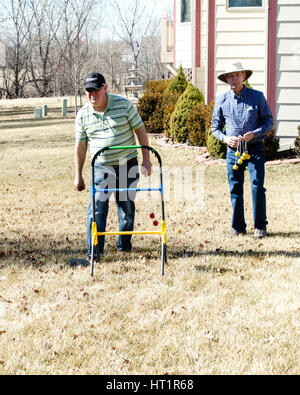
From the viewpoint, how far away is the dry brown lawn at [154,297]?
13.6 feet

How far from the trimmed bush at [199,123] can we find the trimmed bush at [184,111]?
1.60ft

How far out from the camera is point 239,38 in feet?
49.6

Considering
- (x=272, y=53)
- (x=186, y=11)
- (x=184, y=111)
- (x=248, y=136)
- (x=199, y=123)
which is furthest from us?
(x=186, y=11)

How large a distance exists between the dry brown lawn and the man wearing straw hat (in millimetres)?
402

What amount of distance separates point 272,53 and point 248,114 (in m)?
6.99

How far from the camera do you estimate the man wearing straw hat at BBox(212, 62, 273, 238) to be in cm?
704

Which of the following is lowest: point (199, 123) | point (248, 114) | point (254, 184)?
point (199, 123)

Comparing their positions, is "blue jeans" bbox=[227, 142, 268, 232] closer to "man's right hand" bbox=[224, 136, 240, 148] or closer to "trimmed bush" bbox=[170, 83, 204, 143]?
"man's right hand" bbox=[224, 136, 240, 148]

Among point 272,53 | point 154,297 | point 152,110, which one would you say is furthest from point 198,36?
point 154,297

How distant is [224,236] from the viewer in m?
7.50

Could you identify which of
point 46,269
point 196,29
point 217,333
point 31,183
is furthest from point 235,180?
point 196,29

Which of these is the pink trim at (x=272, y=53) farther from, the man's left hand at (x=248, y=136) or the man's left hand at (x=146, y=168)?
the man's left hand at (x=146, y=168)

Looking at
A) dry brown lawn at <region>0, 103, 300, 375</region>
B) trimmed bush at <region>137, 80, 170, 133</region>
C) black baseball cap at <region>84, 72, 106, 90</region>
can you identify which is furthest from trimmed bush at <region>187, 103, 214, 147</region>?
black baseball cap at <region>84, 72, 106, 90</region>

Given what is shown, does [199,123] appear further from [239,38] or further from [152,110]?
[152,110]
